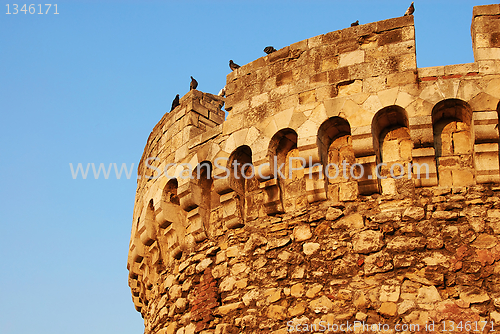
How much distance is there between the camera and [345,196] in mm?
6402

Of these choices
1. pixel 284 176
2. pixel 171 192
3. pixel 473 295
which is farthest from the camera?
pixel 171 192

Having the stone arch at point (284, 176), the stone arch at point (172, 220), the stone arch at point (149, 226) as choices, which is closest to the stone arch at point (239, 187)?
the stone arch at point (284, 176)

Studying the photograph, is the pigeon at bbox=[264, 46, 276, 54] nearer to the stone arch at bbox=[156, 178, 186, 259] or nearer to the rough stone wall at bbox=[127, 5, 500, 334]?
the rough stone wall at bbox=[127, 5, 500, 334]

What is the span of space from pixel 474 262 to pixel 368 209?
1049mm

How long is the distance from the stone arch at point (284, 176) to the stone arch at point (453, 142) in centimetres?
133

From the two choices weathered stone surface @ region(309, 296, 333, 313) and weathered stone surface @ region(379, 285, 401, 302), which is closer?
weathered stone surface @ region(379, 285, 401, 302)

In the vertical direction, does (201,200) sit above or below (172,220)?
above

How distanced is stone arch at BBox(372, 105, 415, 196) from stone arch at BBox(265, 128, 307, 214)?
0.80 meters

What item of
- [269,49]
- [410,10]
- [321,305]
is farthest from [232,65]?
[321,305]

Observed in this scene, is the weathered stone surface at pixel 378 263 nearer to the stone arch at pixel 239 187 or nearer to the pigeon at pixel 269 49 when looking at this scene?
the stone arch at pixel 239 187

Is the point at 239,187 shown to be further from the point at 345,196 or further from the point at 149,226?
the point at 149,226

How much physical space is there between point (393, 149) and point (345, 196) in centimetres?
63

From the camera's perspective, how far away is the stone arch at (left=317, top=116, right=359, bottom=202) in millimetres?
6438

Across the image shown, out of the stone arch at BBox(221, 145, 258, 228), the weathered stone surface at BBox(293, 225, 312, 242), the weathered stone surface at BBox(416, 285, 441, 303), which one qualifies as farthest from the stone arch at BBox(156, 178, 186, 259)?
the weathered stone surface at BBox(416, 285, 441, 303)
